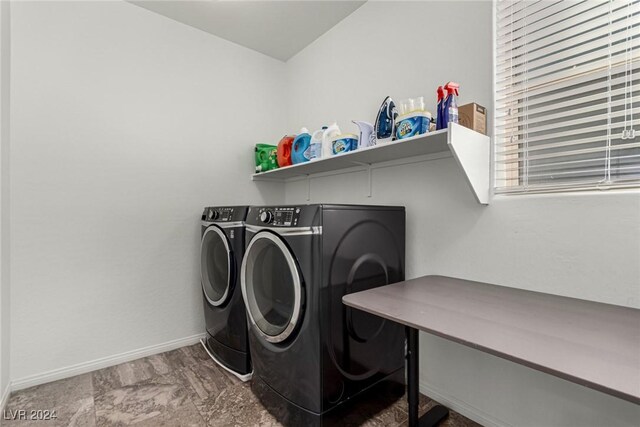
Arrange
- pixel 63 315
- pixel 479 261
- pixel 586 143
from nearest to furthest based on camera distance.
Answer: pixel 586 143, pixel 479 261, pixel 63 315

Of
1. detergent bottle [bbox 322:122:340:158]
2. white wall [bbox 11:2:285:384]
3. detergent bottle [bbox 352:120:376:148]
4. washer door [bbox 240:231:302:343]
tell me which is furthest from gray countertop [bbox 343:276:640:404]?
white wall [bbox 11:2:285:384]

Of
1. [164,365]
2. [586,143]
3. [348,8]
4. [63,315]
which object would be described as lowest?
[164,365]

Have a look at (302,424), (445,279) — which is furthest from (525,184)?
(302,424)

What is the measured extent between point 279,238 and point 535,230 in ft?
3.96

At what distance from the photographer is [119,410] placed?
1.67 metres

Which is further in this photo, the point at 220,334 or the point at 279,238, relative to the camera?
the point at 220,334

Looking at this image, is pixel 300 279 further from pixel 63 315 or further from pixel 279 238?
pixel 63 315

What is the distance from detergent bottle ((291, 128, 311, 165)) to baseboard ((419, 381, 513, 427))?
1743 millimetres

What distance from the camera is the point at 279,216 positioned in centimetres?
152

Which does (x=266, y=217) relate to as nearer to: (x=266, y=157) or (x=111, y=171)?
(x=266, y=157)

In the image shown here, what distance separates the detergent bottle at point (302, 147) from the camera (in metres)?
2.37

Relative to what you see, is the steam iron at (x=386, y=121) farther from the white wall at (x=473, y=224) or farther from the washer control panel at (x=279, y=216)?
the washer control panel at (x=279, y=216)

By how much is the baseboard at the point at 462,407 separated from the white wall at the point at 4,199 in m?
2.40

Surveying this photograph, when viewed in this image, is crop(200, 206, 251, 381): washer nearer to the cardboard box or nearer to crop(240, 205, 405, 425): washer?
crop(240, 205, 405, 425): washer
